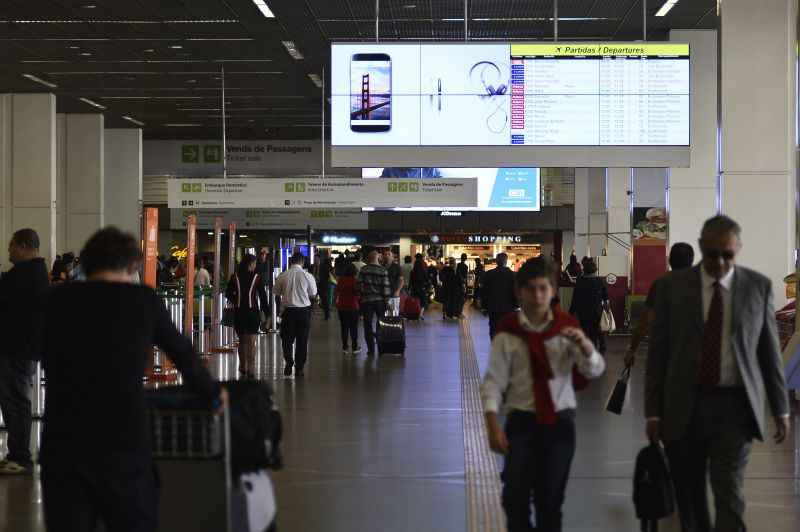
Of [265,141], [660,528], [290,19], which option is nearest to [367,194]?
[290,19]

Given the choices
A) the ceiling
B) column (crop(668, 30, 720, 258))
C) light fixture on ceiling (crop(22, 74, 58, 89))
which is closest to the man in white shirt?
the ceiling

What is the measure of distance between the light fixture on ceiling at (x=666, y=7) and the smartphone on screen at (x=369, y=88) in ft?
17.4

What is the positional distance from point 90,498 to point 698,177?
53.2ft

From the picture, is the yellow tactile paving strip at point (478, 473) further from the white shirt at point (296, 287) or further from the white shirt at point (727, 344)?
the white shirt at point (296, 287)

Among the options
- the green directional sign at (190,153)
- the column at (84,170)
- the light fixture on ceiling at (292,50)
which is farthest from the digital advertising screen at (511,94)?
the green directional sign at (190,153)

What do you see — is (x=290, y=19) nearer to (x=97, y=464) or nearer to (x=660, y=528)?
(x=660, y=528)

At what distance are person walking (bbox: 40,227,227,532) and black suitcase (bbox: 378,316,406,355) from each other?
44.6ft

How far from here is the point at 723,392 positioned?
4.68 metres

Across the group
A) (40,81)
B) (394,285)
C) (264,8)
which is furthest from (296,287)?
(40,81)

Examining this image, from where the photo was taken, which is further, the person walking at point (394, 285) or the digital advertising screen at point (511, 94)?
the person walking at point (394, 285)

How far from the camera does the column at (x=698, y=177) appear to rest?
18438mm

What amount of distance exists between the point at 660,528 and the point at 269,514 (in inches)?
103

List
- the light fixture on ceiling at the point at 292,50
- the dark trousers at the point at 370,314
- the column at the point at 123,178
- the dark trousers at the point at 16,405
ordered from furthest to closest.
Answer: the column at the point at 123,178 → the light fixture on ceiling at the point at 292,50 → the dark trousers at the point at 370,314 → the dark trousers at the point at 16,405

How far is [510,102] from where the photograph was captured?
13.9 m
